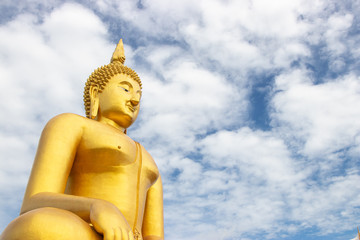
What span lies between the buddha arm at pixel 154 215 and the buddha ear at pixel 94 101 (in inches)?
61.1

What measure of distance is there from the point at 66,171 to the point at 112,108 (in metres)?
1.61

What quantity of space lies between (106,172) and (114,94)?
1.54m

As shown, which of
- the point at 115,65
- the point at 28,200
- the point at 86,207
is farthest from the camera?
the point at 115,65

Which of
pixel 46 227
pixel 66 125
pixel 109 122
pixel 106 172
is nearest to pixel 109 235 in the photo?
pixel 46 227

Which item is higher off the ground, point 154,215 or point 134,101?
point 134,101

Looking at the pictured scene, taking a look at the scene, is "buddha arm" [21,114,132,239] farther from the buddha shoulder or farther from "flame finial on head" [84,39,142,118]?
"flame finial on head" [84,39,142,118]

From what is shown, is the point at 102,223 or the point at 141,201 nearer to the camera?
the point at 102,223

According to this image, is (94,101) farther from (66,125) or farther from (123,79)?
(66,125)

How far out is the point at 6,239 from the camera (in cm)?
343

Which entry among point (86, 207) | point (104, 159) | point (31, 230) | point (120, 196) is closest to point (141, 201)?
point (120, 196)

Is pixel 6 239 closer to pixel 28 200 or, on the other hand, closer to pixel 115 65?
pixel 28 200

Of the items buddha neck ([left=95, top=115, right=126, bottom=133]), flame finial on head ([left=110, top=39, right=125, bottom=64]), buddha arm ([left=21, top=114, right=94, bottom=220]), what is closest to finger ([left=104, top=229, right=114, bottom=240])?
buddha arm ([left=21, top=114, right=94, bottom=220])

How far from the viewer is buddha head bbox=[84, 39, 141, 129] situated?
6.17 m

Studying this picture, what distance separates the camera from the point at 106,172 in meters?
5.15
